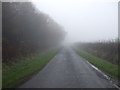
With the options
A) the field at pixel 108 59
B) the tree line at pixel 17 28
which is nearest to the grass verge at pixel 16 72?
the tree line at pixel 17 28

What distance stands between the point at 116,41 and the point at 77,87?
1707 centimetres

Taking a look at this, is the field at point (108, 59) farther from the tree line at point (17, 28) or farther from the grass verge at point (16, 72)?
the tree line at point (17, 28)

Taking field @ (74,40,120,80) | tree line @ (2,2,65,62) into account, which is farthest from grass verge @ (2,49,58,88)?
field @ (74,40,120,80)

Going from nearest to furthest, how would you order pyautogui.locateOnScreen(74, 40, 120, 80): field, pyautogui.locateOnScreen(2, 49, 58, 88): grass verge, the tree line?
1. pyautogui.locateOnScreen(2, 49, 58, 88): grass verge
2. pyautogui.locateOnScreen(74, 40, 120, 80): field
3. the tree line

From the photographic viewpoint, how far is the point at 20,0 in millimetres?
36000

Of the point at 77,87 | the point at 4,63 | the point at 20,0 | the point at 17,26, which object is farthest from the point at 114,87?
the point at 20,0

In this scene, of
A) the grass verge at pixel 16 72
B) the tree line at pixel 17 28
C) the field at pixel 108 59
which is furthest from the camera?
the tree line at pixel 17 28

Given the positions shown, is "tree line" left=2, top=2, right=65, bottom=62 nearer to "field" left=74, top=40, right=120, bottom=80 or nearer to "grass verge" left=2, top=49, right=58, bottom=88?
"grass verge" left=2, top=49, right=58, bottom=88

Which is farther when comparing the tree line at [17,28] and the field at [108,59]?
the tree line at [17,28]

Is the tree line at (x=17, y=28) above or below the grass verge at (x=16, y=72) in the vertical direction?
above

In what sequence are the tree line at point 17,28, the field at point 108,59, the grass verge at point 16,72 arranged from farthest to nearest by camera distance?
the tree line at point 17,28 < the field at point 108,59 < the grass verge at point 16,72

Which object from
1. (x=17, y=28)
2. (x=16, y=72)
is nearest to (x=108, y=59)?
(x=16, y=72)

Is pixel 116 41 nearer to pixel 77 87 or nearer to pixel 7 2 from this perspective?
pixel 7 2

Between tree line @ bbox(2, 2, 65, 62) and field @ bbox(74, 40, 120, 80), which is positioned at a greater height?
tree line @ bbox(2, 2, 65, 62)
